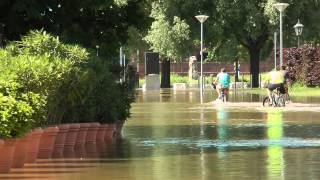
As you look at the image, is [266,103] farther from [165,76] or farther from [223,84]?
[165,76]

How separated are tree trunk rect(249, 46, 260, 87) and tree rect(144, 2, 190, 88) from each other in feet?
16.9

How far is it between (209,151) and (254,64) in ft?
153

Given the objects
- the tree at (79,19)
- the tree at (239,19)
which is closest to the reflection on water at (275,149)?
the tree at (79,19)

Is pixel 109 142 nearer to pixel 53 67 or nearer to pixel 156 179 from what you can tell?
pixel 53 67

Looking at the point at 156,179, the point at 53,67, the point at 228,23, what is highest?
the point at 228,23

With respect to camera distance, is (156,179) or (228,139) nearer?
(156,179)

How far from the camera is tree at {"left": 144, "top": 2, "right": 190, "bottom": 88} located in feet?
192

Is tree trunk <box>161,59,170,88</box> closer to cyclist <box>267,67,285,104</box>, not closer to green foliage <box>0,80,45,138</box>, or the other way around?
cyclist <box>267,67,285,104</box>

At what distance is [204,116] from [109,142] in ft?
34.4

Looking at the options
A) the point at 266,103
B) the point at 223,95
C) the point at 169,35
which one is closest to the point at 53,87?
the point at 266,103

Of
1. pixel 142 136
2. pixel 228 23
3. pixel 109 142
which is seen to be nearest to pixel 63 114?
pixel 109 142

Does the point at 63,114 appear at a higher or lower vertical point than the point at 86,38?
lower

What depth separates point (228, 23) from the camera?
190 feet

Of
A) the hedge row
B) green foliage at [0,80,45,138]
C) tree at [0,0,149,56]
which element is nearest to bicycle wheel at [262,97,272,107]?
tree at [0,0,149,56]
